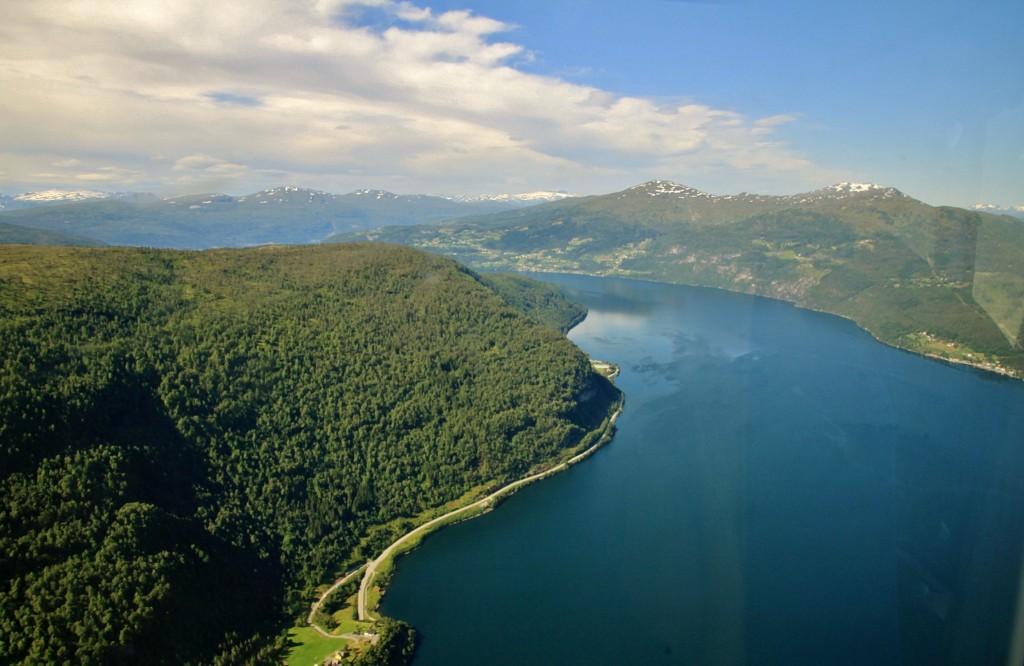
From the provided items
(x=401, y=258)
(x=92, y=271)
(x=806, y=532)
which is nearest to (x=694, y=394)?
(x=806, y=532)

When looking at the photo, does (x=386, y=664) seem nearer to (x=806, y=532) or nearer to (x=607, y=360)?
(x=806, y=532)

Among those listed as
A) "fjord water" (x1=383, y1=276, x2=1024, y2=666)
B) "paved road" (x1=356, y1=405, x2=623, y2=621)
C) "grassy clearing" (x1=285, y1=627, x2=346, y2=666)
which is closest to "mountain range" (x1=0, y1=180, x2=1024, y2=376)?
"fjord water" (x1=383, y1=276, x2=1024, y2=666)

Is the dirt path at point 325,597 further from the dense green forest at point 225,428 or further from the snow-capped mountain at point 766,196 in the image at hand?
the snow-capped mountain at point 766,196

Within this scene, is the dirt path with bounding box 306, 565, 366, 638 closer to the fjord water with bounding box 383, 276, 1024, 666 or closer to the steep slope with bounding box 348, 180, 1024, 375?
the fjord water with bounding box 383, 276, 1024, 666

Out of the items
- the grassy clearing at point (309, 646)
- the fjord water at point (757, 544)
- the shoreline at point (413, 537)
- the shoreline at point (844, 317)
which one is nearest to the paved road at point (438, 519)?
the shoreline at point (413, 537)

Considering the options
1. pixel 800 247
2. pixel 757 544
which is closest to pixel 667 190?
pixel 800 247
